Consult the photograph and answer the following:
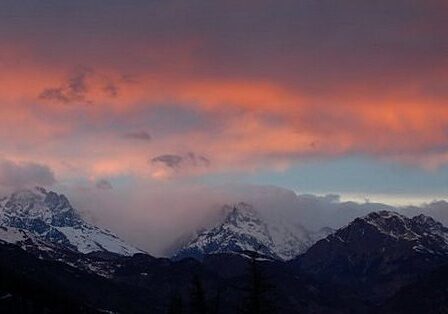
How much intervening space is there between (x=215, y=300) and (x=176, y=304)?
Result: 905 inches

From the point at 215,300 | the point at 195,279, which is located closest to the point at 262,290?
the point at 195,279

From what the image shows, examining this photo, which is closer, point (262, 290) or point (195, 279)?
point (262, 290)

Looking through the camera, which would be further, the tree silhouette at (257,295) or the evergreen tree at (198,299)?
the evergreen tree at (198,299)

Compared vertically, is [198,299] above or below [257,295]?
above

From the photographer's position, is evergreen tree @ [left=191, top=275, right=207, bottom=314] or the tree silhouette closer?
the tree silhouette

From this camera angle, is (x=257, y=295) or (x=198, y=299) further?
(x=198, y=299)

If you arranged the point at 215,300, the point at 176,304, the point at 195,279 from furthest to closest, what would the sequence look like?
the point at 176,304 < the point at 215,300 < the point at 195,279

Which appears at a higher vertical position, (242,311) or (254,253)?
(254,253)

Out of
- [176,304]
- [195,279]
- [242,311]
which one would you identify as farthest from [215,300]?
[242,311]

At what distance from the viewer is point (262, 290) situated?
50.5 metres

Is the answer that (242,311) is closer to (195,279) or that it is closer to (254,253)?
(254,253)

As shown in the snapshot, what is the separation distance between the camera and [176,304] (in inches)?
4018

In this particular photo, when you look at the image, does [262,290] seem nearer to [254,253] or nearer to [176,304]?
[254,253]

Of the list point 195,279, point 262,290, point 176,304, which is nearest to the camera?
point 262,290
